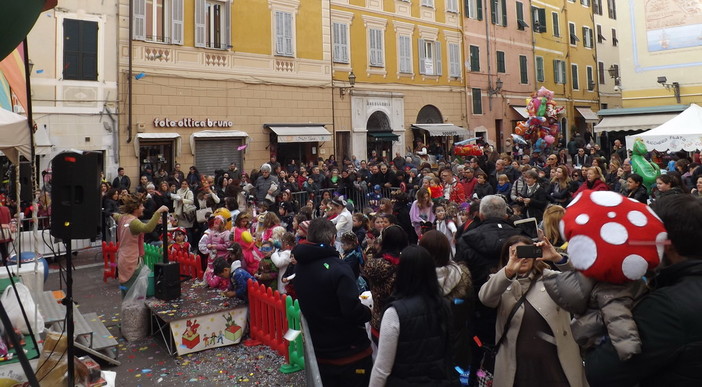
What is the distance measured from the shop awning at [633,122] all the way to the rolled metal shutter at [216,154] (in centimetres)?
1842

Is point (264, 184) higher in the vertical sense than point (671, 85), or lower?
lower

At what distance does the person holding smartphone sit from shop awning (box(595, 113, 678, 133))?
1004 inches

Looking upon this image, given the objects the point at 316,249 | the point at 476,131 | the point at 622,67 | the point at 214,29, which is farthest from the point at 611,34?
the point at 316,249

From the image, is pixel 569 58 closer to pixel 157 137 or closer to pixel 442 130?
pixel 442 130

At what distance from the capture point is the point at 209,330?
20.9 ft

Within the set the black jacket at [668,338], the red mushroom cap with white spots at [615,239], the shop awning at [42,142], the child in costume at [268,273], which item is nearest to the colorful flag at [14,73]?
the child in costume at [268,273]

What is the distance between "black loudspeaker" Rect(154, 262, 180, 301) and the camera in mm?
6711

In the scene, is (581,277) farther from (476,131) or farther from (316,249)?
(476,131)

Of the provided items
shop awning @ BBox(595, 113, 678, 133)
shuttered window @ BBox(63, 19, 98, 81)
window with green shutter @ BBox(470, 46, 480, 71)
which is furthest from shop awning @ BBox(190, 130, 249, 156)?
shop awning @ BBox(595, 113, 678, 133)

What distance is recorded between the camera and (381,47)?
938 inches

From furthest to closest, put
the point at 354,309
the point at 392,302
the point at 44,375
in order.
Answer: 1. the point at 44,375
2. the point at 354,309
3. the point at 392,302

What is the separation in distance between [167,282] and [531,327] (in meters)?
5.12

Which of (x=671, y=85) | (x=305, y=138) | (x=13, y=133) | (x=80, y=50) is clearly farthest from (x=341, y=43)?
(x=13, y=133)

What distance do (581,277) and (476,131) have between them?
26.7 meters
